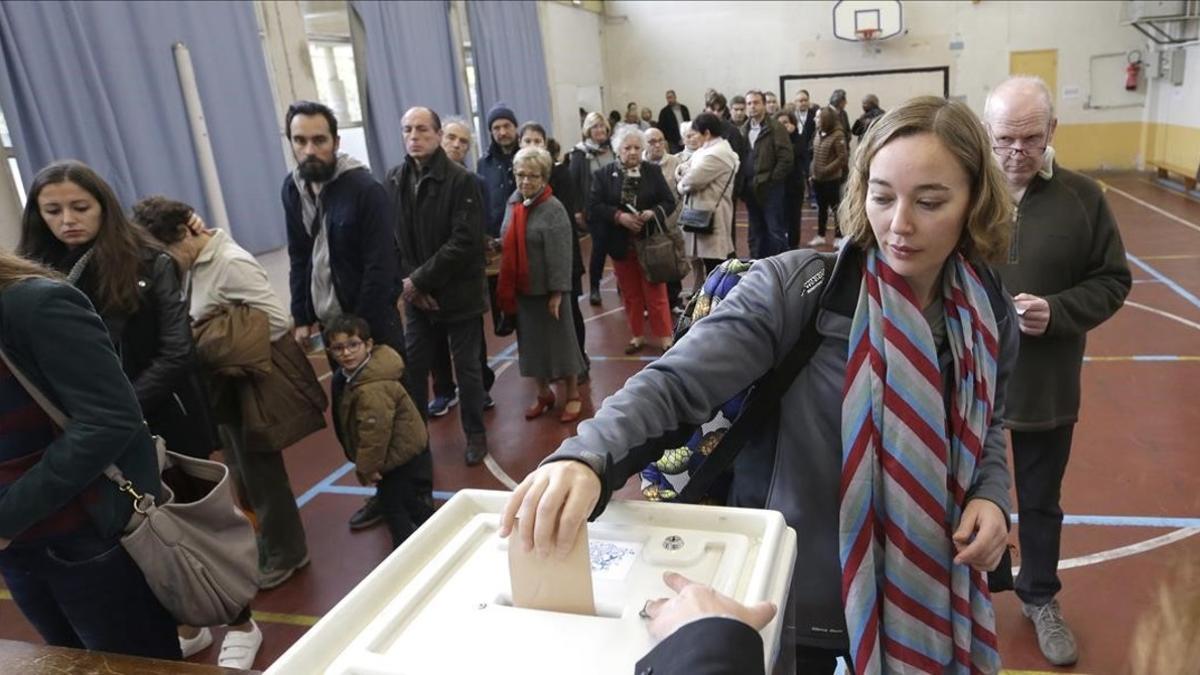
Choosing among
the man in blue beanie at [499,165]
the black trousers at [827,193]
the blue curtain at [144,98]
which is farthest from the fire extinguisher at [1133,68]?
the blue curtain at [144,98]

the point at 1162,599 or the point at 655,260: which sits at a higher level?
the point at 655,260

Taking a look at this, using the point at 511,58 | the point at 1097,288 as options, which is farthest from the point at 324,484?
the point at 511,58

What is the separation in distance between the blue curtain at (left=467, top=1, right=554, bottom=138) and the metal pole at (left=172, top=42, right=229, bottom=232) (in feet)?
17.4

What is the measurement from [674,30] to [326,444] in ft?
44.8

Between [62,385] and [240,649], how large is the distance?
1438 millimetres

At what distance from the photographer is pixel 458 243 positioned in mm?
3916

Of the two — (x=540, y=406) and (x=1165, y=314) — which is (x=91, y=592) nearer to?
(x=540, y=406)

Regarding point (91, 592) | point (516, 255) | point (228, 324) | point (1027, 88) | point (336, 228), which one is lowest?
point (91, 592)

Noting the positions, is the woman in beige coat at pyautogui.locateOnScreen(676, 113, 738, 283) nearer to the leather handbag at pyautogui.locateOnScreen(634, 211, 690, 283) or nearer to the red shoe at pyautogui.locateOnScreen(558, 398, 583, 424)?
the leather handbag at pyautogui.locateOnScreen(634, 211, 690, 283)

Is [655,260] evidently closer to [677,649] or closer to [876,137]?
[876,137]

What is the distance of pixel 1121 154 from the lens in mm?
14125

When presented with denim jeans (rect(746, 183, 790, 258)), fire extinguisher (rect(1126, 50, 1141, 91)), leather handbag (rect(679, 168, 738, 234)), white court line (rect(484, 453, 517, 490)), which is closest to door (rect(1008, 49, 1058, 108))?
fire extinguisher (rect(1126, 50, 1141, 91))

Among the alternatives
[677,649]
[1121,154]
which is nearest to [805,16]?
[1121,154]

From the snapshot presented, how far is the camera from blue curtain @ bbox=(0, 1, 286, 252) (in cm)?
486
